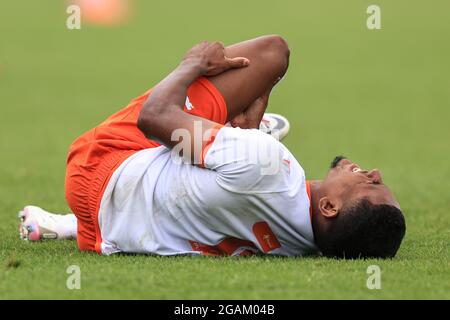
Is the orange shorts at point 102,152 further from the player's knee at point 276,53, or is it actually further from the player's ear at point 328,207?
the player's ear at point 328,207

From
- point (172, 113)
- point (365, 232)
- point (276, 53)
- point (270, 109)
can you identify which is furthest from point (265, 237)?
point (270, 109)

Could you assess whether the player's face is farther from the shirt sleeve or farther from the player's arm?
the player's arm

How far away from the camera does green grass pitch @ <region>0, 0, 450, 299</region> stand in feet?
16.9

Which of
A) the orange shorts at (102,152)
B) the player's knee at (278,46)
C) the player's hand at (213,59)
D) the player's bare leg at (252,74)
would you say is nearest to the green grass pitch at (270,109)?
the orange shorts at (102,152)

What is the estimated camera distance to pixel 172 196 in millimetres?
5758

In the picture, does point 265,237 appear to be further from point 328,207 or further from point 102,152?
point 102,152

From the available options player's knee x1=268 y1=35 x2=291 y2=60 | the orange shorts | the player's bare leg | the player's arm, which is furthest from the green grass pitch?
player's knee x1=268 y1=35 x2=291 y2=60

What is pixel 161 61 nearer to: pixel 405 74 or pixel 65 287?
pixel 405 74

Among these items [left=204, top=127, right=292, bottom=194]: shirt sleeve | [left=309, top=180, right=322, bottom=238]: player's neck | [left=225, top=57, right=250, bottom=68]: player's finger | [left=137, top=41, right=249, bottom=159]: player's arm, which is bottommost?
[left=309, top=180, right=322, bottom=238]: player's neck

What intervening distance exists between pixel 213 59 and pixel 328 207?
115 cm

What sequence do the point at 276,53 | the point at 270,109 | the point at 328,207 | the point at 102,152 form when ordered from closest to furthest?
the point at 328,207 → the point at 102,152 → the point at 276,53 → the point at 270,109

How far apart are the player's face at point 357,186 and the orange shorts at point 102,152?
2.60 ft

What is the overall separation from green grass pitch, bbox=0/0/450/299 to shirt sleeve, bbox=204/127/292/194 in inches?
16.3

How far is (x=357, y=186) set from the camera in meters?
5.75
